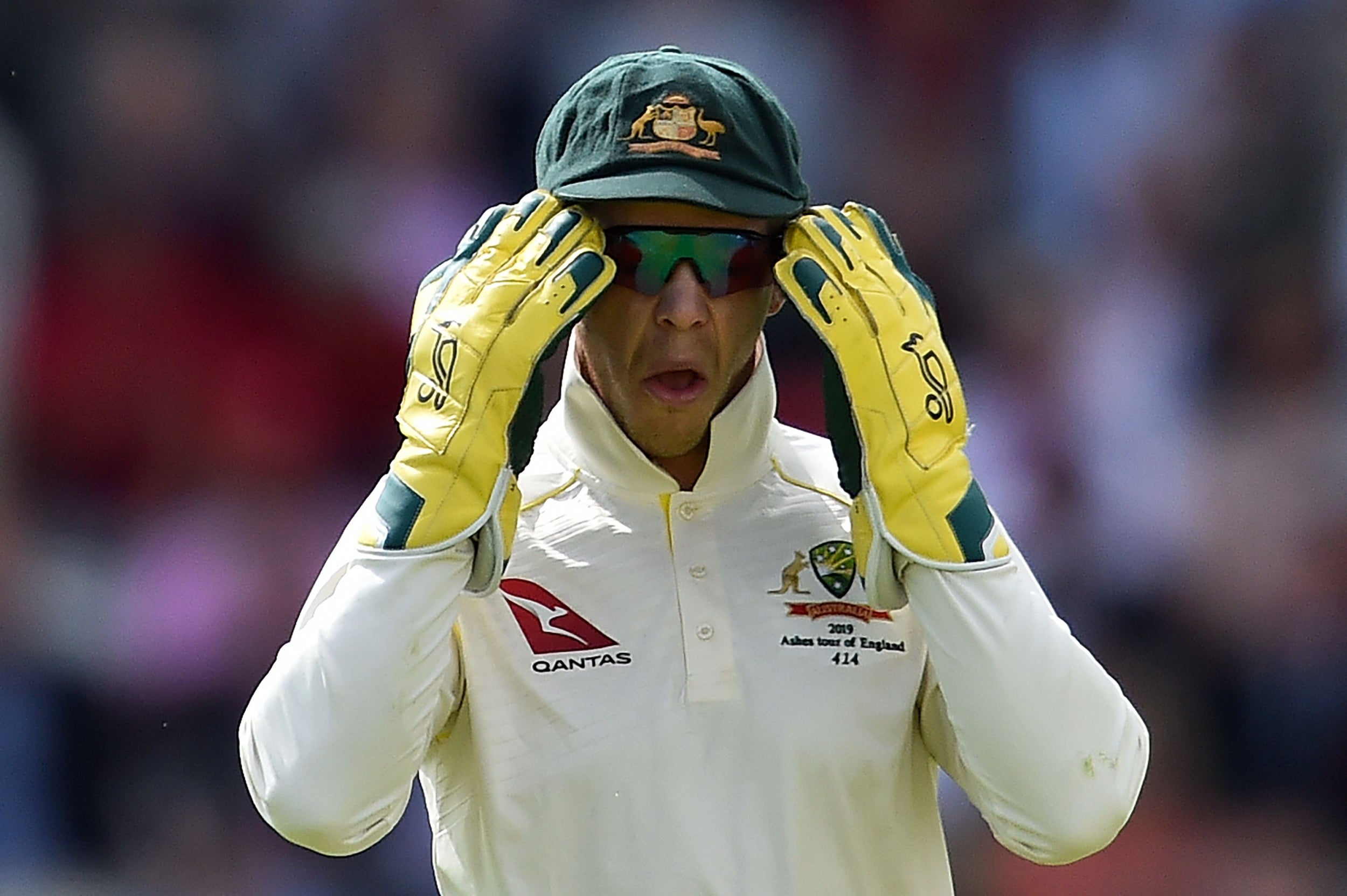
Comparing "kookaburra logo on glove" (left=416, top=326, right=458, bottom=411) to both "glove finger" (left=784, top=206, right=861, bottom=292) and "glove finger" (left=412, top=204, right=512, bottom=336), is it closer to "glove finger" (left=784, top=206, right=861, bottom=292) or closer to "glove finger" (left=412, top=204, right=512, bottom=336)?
"glove finger" (left=412, top=204, right=512, bottom=336)

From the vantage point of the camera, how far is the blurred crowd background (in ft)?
14.2

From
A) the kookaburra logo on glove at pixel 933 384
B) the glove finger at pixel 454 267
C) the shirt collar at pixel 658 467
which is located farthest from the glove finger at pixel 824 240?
the glove finger at pixel 454 267

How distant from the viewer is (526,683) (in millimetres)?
2236

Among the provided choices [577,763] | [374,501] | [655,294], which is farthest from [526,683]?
[655,294]

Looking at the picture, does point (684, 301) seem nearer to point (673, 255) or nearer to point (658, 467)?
point (673, 255)

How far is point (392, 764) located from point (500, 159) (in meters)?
3.03

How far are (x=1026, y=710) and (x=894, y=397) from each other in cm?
38

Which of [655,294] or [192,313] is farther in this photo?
[192,313]

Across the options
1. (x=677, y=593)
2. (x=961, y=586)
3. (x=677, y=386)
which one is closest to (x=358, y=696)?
(x=677, y=593)

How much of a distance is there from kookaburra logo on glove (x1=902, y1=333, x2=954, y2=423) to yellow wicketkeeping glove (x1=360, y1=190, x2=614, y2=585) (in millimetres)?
363

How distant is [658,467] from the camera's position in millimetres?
2346

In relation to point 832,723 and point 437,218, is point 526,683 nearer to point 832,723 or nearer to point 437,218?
point 832,723

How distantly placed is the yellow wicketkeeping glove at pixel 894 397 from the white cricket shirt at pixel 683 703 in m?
0.05

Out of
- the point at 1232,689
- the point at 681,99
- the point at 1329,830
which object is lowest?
the point at 1329,830
